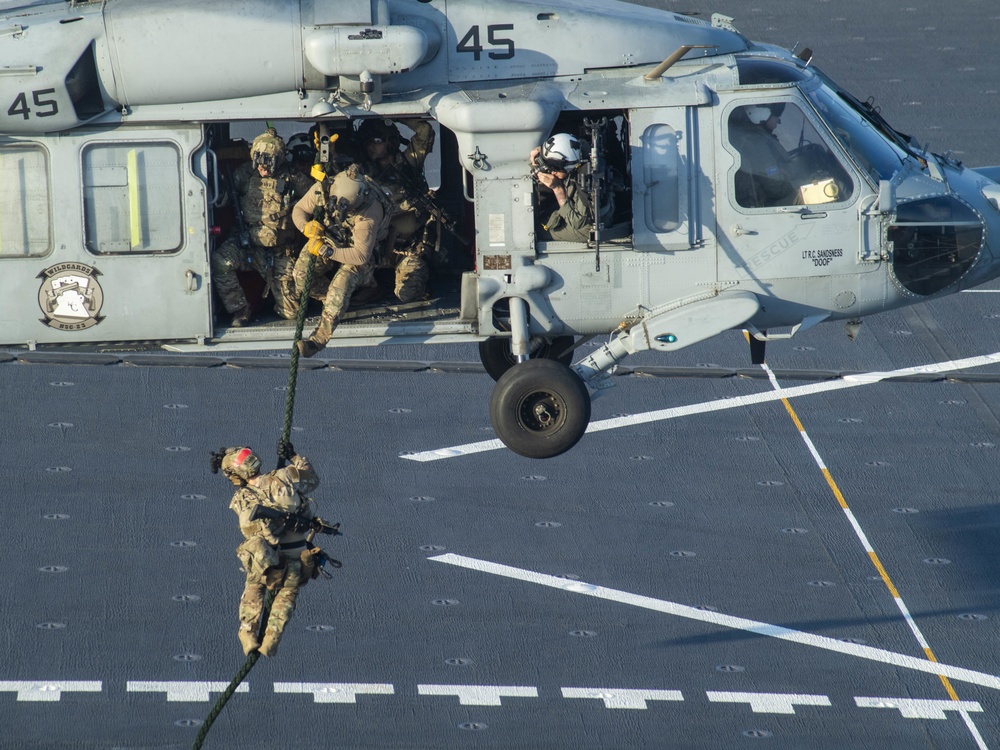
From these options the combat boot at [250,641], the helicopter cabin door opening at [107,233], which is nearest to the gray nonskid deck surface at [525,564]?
the combat boot at [250,641]

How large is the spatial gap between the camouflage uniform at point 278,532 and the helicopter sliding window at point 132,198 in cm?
268

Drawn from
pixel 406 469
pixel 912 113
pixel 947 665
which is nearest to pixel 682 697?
pixel 947 665

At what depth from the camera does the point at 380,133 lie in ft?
58.2

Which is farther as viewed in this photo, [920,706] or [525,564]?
[525,564]

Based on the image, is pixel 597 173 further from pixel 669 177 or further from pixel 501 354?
pixel 501 354

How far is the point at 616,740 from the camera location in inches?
1146

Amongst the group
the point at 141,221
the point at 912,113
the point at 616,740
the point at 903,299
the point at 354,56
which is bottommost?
the point at 616,740

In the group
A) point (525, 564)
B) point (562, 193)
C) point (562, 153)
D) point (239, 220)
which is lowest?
point (525, 564)

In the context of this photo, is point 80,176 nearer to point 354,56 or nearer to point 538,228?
point 354,56

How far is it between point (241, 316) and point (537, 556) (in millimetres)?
17708

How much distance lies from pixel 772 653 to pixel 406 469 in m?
9.48

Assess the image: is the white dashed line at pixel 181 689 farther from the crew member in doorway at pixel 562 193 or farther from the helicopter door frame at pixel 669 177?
the helicopter door frame at pixel 669 177

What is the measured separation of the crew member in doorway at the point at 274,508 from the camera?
16.0 m

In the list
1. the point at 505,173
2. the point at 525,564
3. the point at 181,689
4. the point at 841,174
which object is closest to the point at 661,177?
the point at 505,173
